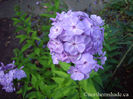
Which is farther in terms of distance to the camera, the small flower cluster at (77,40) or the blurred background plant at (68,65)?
the blurred background plant at (68,65)

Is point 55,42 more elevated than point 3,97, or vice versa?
point 55,42

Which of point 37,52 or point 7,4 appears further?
point 7,4

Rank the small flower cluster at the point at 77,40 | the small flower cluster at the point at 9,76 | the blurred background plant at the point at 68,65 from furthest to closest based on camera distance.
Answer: the small flower cluster at the point at 9,76 → the blurred background plant at the point at 68,65 → the small flower cluster at the point at 77,40

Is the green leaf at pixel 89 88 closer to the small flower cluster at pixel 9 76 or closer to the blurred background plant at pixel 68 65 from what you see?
the blurred background plant at pixel 68 65

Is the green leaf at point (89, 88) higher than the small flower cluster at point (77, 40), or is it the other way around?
the small flower cluster at point (77, 40)

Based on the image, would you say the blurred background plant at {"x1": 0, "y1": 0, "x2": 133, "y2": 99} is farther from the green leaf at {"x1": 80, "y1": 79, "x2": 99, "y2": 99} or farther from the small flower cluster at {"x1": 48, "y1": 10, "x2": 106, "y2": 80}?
the small flower cluster at {"x1": 48, "y1": 10, "x2": 106, "y2": 80}

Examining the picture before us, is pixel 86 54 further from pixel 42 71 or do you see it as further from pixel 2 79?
pixel 42 71

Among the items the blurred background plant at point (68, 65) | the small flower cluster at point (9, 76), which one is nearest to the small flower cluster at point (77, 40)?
the blurred background plant at point (68, 65)

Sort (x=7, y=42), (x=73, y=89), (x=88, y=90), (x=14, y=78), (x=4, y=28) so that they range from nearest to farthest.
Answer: (x=88, y=90) → (x=73, y=89) → (x=14, y=78) → (x=7, y=42) → (x=4, y=28)

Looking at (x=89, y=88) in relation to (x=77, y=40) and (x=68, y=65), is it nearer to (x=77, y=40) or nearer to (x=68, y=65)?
(x=68, y=65)

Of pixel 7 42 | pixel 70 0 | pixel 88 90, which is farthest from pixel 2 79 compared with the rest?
pixel 70 0
